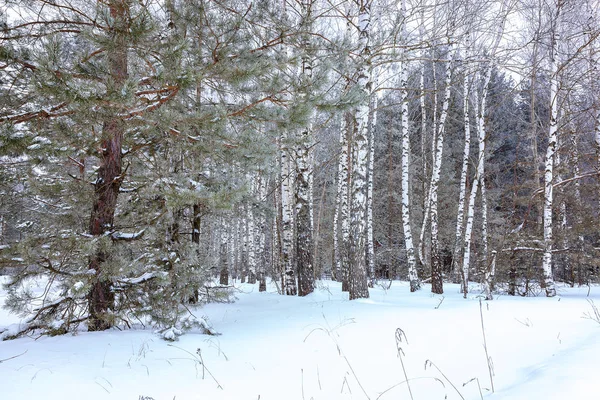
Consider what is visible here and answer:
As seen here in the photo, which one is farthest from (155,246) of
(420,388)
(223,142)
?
(420,388)

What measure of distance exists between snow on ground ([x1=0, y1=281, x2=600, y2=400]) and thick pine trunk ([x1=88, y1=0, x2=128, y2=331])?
14.1 inches

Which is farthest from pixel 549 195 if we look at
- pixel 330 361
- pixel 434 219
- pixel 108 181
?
pixel 108 181

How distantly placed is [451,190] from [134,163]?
1756cm

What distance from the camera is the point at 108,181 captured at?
4762mm

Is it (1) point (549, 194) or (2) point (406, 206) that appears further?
(2) point (406, 206)

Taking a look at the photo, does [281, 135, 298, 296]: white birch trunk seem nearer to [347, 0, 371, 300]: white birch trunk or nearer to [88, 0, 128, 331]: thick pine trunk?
[347, 0, 371, 300]: white birch trunk

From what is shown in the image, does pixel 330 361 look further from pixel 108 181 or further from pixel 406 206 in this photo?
pixel 406 206

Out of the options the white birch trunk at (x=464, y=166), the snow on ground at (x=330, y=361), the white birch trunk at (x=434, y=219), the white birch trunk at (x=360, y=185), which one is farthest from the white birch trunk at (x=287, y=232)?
the white birch trunk at (x=464, y=166)

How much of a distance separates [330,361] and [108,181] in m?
3.75

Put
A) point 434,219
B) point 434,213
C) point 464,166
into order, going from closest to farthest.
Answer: point 434,219 < point 434,213 < point 464,166

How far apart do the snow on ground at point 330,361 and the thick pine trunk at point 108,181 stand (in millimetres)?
359

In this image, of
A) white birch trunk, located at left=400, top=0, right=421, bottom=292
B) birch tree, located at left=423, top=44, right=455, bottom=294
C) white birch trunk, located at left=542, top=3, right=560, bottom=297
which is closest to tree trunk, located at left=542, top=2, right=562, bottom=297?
white birch trunk, located at left=542, top=3, right=560, bottom=297

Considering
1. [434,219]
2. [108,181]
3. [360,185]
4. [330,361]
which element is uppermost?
[360,185]

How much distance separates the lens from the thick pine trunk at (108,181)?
11.9 ft
